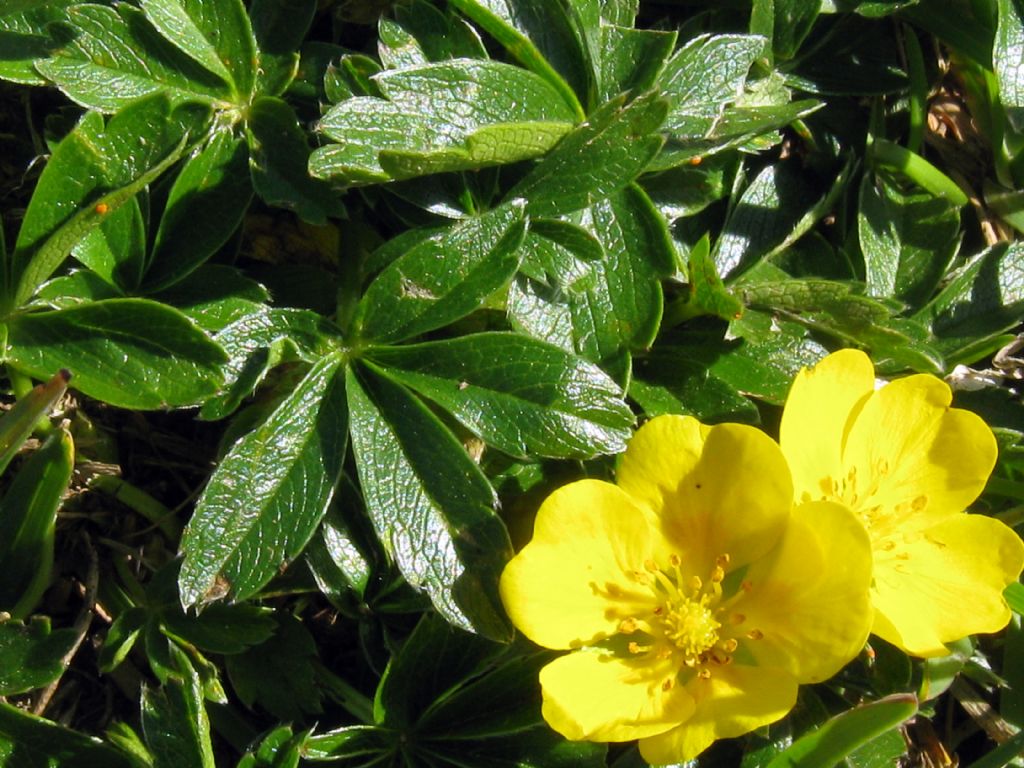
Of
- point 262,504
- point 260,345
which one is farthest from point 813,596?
point 260,345

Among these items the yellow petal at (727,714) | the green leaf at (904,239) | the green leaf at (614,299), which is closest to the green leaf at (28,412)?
the green leaf at (614,299)

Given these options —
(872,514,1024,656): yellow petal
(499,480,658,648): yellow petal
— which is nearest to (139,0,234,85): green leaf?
(499,480,658,648): yellow petal

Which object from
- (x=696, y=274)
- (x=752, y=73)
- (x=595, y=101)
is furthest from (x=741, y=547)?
(x=752, y=73)

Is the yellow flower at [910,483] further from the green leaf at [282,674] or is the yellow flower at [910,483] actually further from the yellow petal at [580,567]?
the green leaf at [282,674]

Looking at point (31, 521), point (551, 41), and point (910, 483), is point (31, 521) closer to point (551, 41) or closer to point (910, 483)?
point (551, 41)

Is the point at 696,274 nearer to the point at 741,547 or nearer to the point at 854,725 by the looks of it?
the point at 741,547
